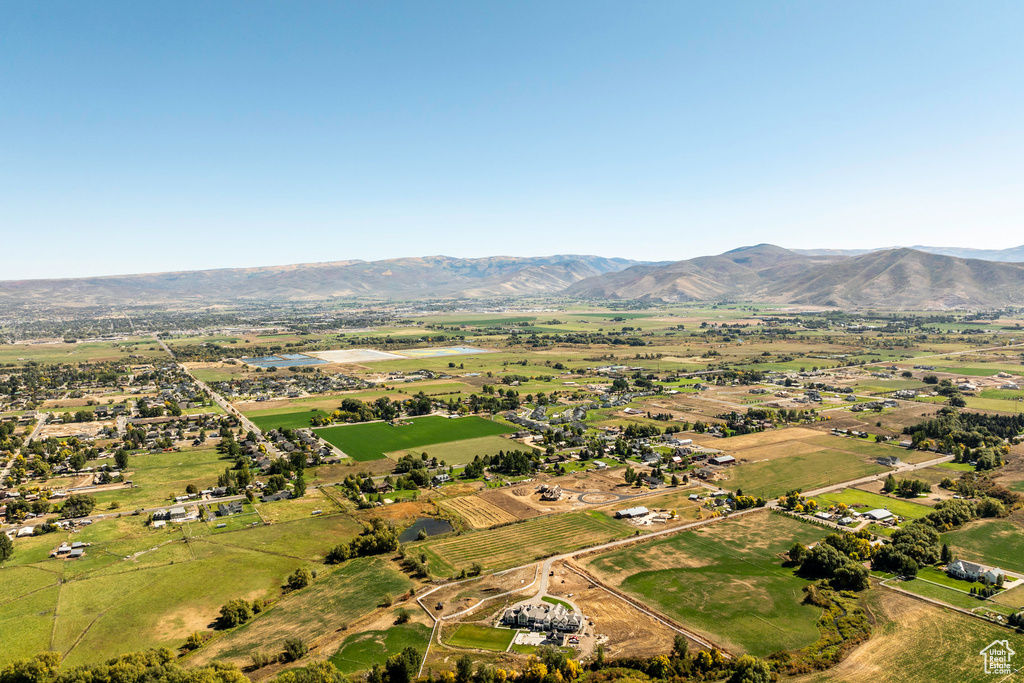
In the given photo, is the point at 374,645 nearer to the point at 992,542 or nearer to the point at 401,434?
the point at 401,434

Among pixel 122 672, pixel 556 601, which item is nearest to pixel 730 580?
pixel 556 601

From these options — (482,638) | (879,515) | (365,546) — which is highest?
(879,515)

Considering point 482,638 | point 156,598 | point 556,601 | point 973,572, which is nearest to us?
point 482,638

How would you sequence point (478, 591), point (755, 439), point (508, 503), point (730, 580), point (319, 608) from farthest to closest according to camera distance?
point (755, 439) → point (508, 503) → point (730, 580) → point (478, 591) → point (319, 608)

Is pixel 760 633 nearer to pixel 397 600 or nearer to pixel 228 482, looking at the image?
pixel 397 600

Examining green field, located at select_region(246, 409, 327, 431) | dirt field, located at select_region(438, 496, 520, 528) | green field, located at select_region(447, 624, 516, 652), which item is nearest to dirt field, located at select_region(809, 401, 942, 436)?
dirt field, located at select_region(438, 496, 520, 528)

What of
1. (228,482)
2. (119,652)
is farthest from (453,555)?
(228,482)

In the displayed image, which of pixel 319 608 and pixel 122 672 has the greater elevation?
pixel 122 672

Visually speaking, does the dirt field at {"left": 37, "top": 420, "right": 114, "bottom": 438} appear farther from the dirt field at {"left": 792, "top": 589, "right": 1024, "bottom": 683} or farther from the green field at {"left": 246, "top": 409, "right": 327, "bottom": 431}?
the dirt field at {"left": 792, "top": 589, "right": 1024, "bottom": 683}
